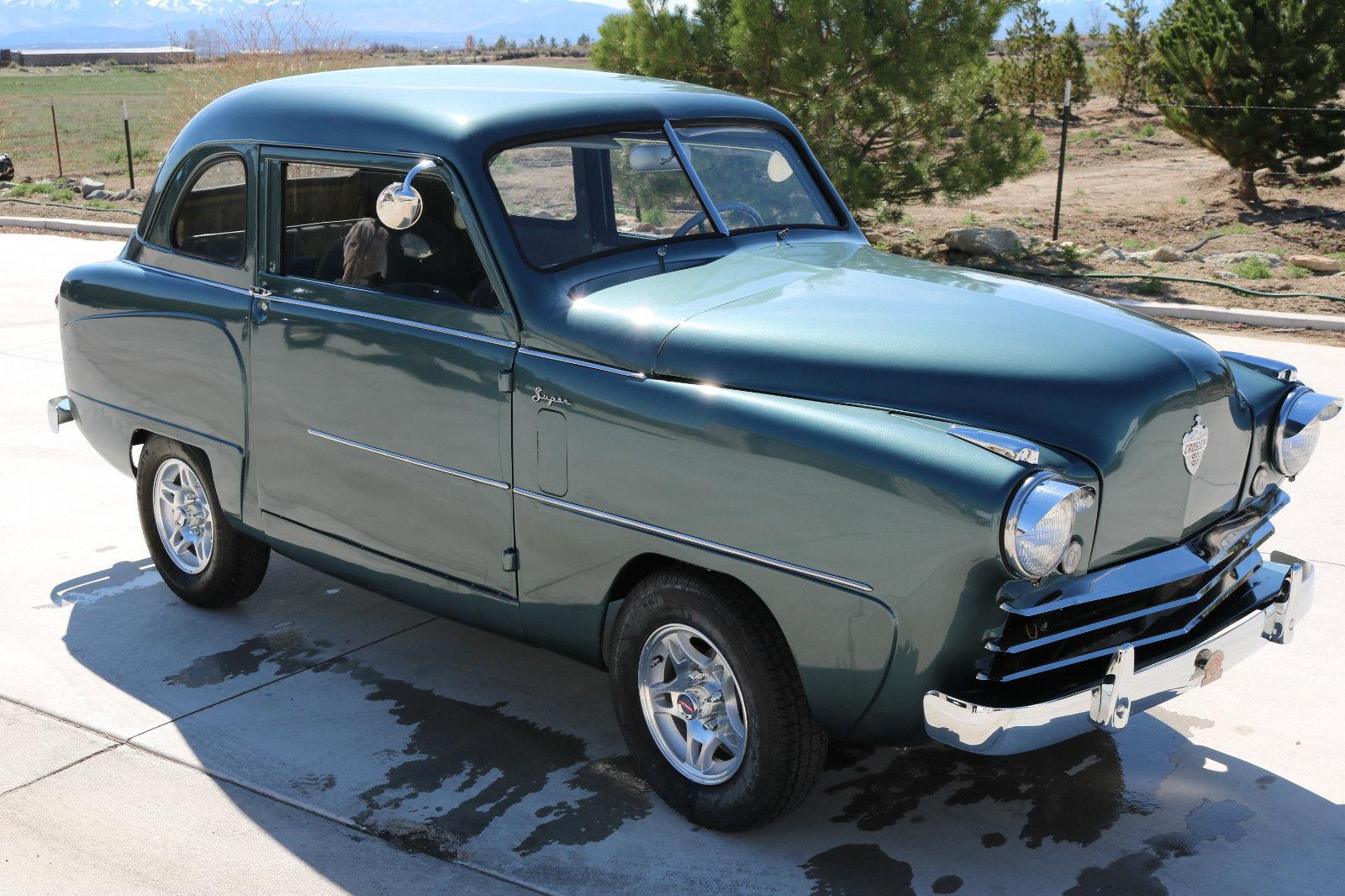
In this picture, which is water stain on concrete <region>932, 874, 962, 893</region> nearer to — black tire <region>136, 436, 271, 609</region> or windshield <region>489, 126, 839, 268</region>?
windshield <region>489, 126, 839, 268</region>

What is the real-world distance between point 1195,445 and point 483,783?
6.97 ft

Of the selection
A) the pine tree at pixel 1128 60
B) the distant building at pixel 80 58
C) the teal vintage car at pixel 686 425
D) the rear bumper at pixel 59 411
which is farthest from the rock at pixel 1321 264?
the distant building at pixel 80 58

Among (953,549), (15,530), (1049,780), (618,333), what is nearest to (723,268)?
(618,333)

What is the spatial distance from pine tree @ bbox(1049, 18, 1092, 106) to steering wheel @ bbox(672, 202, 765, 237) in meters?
24.8

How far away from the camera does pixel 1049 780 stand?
3900mm

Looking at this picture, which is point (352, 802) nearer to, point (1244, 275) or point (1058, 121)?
point (1244, 275)

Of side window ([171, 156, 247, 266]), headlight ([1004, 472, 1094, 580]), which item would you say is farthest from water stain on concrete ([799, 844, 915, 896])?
side window ([171, 156, 247, 266])

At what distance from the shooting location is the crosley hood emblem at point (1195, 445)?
11.2 feet

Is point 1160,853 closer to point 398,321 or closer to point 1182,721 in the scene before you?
point 1182,721

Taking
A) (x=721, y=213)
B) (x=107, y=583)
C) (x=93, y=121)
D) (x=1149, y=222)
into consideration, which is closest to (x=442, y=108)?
(x=721, y=213)

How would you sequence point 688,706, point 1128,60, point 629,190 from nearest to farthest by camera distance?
point 688,706 → point 629,190 → point 1128,60

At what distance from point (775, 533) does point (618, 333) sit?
758 mm

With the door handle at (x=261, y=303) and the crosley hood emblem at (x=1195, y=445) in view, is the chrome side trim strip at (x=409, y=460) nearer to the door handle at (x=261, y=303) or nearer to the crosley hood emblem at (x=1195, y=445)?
the door handle at (x=261, y=303)

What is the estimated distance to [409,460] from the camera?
4102 mm
